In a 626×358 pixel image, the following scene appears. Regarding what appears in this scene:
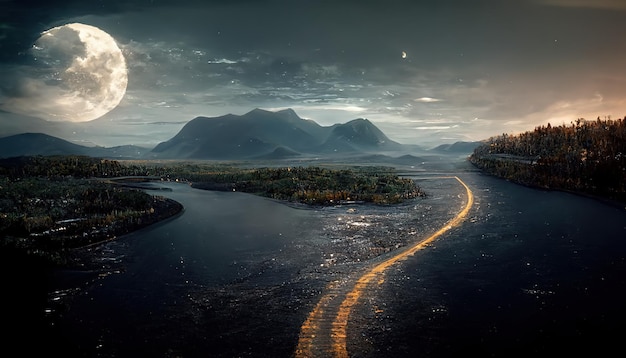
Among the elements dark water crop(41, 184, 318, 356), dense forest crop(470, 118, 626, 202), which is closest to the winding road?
dark water crop(41, 184, 318, 356)

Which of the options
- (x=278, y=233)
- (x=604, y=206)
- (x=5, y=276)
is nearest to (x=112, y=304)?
(x=5, y=276)

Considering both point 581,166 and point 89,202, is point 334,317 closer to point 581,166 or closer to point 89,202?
point 89,202

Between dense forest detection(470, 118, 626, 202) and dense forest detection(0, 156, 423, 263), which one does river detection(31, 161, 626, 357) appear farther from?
dense forest detection(470, 118, 626, 202)

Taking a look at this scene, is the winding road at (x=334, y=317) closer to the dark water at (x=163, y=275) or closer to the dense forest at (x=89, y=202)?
the dark water at (x=163, y=275)

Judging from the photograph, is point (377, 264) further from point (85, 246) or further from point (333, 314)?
point (85, 246)

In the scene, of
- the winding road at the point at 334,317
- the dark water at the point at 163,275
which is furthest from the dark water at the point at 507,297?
the dark water at the point at 163,275
